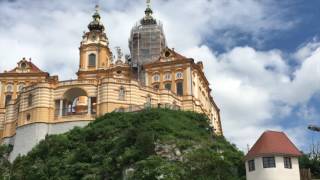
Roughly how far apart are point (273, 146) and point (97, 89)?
31.4 metres

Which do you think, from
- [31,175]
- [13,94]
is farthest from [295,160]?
[13,94]

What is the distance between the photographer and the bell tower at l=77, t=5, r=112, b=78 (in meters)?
84.3

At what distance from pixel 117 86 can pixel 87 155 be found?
13268 mm

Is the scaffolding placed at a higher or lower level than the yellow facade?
higher

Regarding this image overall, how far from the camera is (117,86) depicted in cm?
7025

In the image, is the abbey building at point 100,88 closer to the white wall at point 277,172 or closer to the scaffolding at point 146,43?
the scaffolding at point 146,43

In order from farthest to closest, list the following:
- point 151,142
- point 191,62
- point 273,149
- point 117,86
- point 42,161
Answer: point 191,62
point 117,86
point 42,161
point 151,142
point 273,149

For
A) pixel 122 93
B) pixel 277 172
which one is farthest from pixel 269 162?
pixel 122 93

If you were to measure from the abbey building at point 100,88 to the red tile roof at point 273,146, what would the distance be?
81.8ft

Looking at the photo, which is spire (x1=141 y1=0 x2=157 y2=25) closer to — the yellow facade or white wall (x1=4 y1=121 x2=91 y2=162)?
the yellow facade

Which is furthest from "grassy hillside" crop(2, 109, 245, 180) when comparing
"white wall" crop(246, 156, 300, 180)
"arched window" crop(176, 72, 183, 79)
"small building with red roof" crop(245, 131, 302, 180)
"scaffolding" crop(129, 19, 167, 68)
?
"scaffolding" crop(129, 19, 167, 68)

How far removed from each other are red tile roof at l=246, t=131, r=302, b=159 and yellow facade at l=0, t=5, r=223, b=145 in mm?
25037

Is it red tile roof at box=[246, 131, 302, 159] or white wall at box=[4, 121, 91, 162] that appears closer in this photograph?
red tile roof at box=[246, 131, 302, 159]

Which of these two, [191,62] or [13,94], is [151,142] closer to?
[191,62]
